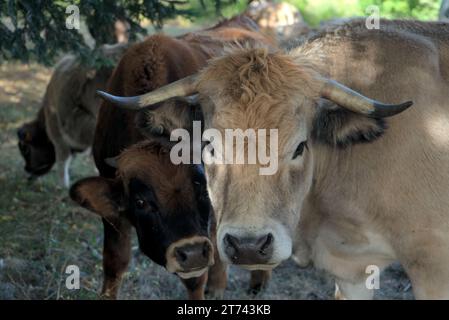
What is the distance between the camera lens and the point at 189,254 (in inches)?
204

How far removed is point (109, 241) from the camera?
6281 millimetres

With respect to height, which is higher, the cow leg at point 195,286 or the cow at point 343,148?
the cow at point 343,148

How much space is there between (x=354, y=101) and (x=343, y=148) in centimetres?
42

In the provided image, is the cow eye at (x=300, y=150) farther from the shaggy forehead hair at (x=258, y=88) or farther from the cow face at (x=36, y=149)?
the cow face at (x=36, y=149)

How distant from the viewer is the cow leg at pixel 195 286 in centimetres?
614

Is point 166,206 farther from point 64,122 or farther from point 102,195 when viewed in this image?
point 64,122

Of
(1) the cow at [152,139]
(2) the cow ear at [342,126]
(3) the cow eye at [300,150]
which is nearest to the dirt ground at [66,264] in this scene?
(1) the cow at [152,139]

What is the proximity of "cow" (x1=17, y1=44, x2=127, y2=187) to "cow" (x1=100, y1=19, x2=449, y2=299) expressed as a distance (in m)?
5.00

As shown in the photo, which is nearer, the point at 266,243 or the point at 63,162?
the point at 266,243

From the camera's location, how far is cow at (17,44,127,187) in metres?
9.72

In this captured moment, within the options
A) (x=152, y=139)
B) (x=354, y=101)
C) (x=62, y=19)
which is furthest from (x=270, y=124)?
(x=62, y=19)

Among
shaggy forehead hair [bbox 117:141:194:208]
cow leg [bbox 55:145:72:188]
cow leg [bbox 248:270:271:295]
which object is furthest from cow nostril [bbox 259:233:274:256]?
cow leg [bbox 55:145:72:188]

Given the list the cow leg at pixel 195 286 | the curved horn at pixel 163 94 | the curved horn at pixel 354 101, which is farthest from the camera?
the cow leg at pixel 195 286

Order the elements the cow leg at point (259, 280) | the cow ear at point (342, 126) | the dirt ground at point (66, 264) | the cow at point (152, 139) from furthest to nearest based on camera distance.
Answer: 1. the cow leg at point (259, 280)
2. the dirt ground at point (66, 264)
3. the cow at point (152, 139)
4. the cow ear at point (342, 126)
